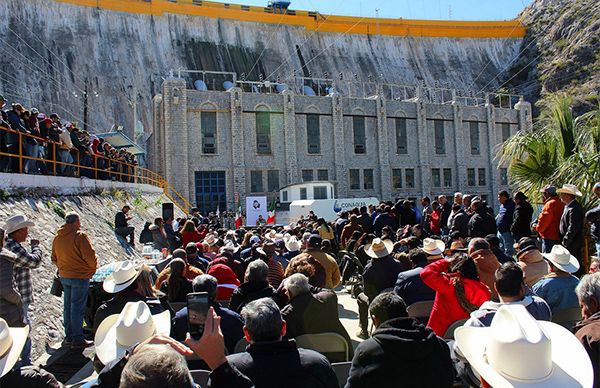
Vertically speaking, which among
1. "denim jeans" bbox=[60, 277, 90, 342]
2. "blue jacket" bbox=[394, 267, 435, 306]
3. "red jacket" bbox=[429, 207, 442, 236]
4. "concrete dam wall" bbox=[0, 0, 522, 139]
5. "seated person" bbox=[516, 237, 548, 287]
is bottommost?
"denim jeans" bbox=[60, 277, 90, 342]

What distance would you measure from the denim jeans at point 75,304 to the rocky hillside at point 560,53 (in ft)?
184

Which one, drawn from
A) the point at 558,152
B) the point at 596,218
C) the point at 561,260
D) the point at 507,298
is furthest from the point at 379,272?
the point at 558,152

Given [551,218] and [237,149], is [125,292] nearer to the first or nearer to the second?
[551,218]

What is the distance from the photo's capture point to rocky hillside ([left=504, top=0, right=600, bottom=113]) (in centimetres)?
5994

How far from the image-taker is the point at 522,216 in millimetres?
10328

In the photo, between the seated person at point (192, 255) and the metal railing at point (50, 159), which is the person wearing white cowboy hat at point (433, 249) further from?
the metal railing at point (50, 159)

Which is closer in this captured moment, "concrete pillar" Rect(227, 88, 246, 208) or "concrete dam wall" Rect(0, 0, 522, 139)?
"concrete pillar" Rect(227, 88, 246, 208)

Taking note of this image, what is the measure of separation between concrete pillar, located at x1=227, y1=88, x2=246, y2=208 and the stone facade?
0.08m

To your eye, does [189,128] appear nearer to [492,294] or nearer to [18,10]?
[18,10]

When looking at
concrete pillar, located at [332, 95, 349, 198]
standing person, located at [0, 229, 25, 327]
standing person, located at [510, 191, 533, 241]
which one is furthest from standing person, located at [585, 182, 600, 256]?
concrete pillar, located at [332, 95, 349, 198]

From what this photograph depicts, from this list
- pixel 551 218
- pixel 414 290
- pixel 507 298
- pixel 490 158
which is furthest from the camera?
pixel 490 158

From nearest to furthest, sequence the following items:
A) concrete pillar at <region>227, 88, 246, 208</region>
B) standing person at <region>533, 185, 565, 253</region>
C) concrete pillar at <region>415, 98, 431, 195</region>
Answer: standing person at <region>533, 185, 565, 253</region>
concrete pillar at <region>227, 88, 246, 208</region>
concrete pillar at <region>415, 98, 431, 195</region>

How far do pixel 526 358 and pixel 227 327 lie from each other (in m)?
2.96

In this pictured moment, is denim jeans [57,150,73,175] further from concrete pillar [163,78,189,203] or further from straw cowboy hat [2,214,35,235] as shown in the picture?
concrete pillar [163,78,189,203]
